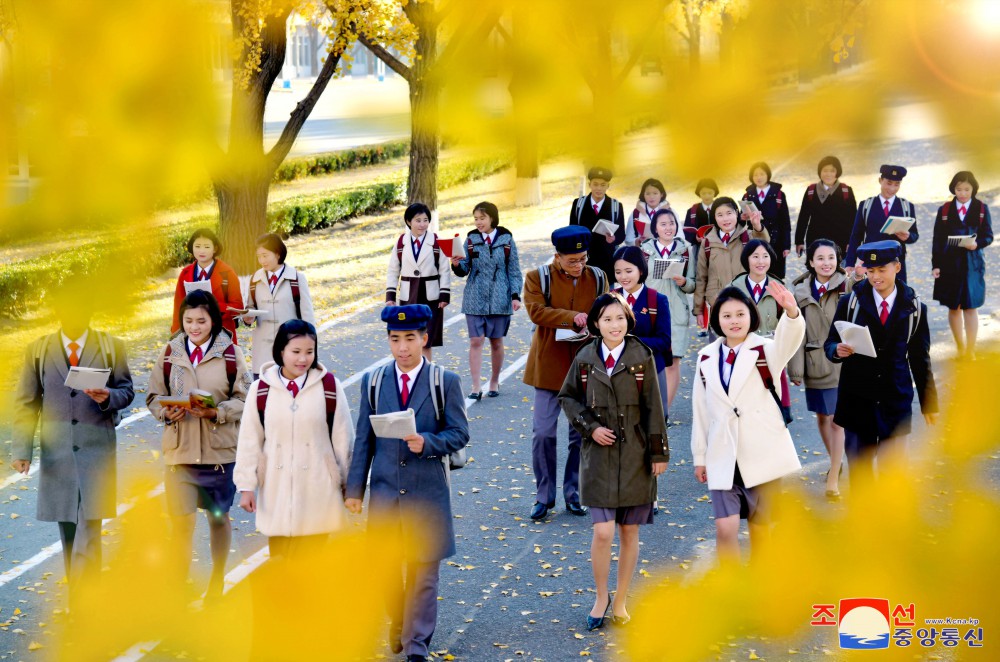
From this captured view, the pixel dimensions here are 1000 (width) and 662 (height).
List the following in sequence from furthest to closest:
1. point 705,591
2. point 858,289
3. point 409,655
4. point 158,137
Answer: point 858,289 < point 409,655 < point 705,591 < point 158,137

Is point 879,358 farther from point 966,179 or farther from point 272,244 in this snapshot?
point 966,179

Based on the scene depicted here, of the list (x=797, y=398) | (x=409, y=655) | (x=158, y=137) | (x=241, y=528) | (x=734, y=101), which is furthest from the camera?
(x=797, y=398)

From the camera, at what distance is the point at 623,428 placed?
17.8 ft

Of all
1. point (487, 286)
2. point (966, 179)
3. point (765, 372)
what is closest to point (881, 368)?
point (765, 372)

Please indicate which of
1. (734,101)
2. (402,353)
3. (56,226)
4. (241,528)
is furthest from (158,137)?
(241,528)

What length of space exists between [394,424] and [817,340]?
3.58 meters

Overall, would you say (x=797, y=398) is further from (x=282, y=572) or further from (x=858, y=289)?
(x=282, y=572)

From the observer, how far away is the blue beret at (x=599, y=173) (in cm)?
132

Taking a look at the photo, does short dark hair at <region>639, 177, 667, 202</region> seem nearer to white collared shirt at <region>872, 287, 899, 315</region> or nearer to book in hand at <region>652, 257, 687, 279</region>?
white collared shirt at <region>872, 287, 899, 315</region>

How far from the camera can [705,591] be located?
4.13 metres

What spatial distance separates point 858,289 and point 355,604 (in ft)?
9.84

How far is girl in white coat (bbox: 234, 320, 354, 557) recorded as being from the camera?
508 centimetres

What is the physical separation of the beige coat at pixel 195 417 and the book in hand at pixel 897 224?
Result: 330cm

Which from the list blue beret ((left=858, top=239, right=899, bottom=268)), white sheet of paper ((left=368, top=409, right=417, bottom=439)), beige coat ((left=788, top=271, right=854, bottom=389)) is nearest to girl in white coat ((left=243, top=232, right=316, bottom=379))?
beige coat ((left=788, top=271, right=854, bottom=389))
